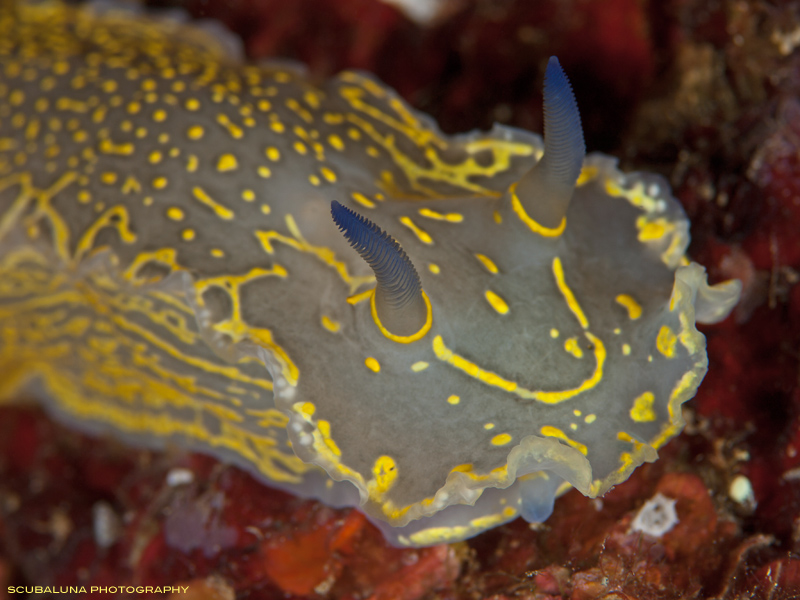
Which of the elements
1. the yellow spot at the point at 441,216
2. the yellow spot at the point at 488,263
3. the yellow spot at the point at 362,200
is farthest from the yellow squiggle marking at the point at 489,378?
the yellow spot at the point at 362,200

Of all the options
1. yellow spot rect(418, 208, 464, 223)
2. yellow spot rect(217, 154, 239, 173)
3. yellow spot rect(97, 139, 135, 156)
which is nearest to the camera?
yellow spot rect(418, 208, 464, 223)

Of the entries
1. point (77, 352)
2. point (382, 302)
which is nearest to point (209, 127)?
point (382, 302)

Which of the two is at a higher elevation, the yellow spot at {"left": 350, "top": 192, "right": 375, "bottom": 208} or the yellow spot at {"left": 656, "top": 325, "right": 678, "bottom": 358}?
the yellow spot at {"left": 656, "top": 325, "right": 678, "bottom": 358}

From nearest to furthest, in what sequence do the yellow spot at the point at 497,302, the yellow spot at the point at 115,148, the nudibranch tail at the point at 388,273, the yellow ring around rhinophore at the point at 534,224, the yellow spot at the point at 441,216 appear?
the nudibranch tail at the point at 388,273 < the yellow spot at the point at 497,302 < the yellow ring around rhinophore at the point at 534,224 < the yellow spot at the point at 441,216 < the yellow spot at the point at 115,148

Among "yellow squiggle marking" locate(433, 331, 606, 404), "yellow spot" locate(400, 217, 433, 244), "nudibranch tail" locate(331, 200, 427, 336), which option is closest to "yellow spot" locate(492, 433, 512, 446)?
"yellow squiggle marking" locate(433, 331, 606, 404)

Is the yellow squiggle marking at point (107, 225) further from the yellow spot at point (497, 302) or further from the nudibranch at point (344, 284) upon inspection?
the yellow spot at point (497, 302)

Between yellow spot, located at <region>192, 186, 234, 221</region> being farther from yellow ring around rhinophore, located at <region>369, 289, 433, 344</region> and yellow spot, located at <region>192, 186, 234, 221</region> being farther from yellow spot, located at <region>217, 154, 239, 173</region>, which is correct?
yellow ring around rhinophore, located at <region>369, 289, 433, 344</region>

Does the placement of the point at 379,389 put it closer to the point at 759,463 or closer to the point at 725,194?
the point at 759,463
